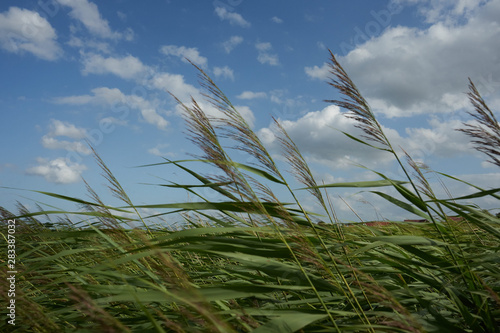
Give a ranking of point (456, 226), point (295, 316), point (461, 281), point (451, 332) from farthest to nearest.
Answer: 1. point (456, 226)
2. point (461, 281)
3. point (451, 332)
4. point (295, 316)

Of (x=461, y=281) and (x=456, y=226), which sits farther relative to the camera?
(x=456, y=226)

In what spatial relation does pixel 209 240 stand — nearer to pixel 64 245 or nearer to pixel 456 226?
pixel 456 226

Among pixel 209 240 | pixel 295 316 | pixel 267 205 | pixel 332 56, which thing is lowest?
pixel 295 316

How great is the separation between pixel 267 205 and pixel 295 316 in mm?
586

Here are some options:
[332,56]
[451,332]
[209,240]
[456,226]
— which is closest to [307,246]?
[209,240]

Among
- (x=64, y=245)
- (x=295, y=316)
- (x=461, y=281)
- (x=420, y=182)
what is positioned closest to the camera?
(x=295, y=316)

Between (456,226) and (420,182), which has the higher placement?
(420,182)

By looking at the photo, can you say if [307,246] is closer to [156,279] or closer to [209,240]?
[209,240]

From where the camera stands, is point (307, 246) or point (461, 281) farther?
point (461, 281)

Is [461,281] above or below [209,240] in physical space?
below

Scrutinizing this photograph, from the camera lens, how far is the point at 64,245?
3678 mm

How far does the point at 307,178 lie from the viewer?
5.84ft

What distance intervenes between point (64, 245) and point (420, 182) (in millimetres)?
3233

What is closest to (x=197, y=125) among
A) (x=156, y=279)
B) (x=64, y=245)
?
(x=156, y=279)
